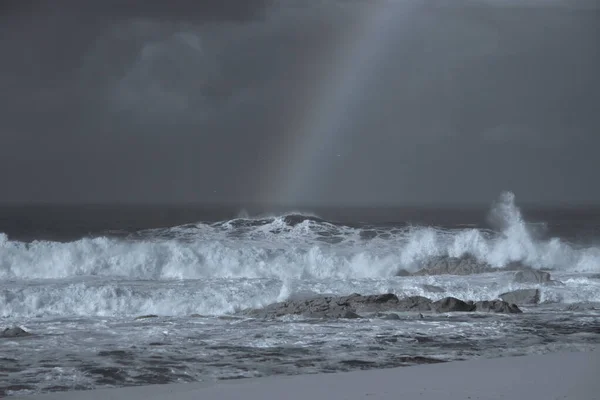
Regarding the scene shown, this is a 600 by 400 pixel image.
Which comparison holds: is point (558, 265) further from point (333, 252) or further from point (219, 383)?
point (219, 383)

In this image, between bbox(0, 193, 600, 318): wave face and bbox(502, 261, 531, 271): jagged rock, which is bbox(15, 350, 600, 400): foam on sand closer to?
bbox(0, 193, 600, 318): wave face

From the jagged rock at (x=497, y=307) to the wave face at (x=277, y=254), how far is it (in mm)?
8924

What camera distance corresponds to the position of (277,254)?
90.4 feet

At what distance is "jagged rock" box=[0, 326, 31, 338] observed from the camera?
13.9 metres

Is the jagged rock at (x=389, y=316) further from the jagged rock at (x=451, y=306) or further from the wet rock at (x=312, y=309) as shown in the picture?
the jagged rock at (x=451, y=306)

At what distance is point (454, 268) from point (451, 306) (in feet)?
28.7

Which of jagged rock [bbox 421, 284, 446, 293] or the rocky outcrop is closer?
the rocky outcrop

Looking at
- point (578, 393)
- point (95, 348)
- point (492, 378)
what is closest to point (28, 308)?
point (95, 348)

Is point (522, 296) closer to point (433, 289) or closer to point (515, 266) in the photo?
point (433, 289)

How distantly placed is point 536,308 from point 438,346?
19.9 feet

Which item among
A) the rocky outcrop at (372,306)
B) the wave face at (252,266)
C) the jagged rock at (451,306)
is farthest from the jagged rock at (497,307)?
the wave face at (252,266)

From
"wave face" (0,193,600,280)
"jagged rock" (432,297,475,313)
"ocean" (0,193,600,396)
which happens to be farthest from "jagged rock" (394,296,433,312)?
"wave face" (0,193,600,280)

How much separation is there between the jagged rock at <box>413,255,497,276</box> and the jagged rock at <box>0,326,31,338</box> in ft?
49.2

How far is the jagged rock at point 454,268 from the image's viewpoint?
2558cm
